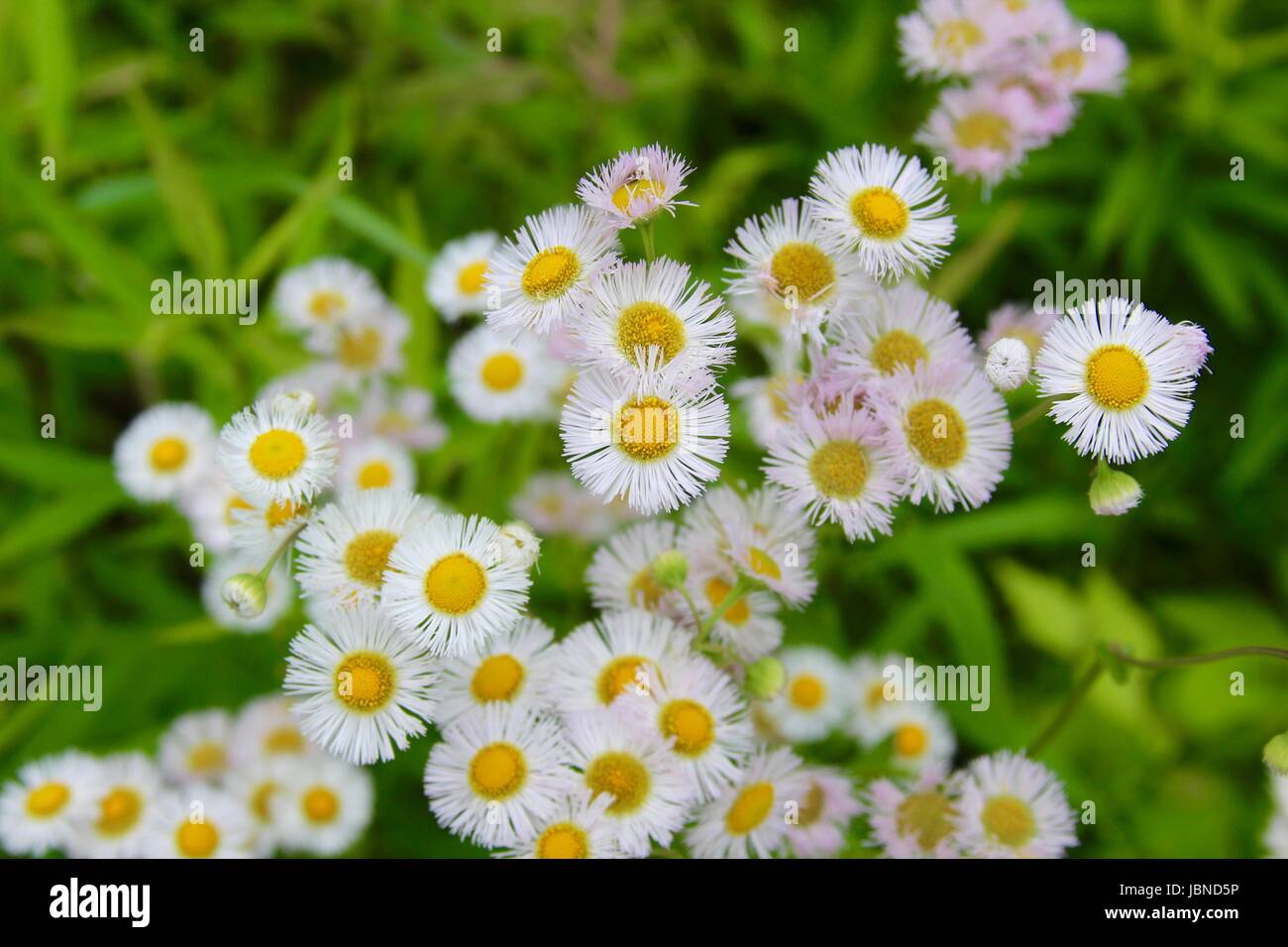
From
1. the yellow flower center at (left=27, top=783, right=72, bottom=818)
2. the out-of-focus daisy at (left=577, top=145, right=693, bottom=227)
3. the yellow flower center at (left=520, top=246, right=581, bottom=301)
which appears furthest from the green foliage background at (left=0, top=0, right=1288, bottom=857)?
the out-of-focus daisy at (left=577, top=145, right=693, bottom=227)

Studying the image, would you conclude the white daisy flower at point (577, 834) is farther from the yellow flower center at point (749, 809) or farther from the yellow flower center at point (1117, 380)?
the yellow flower center at point (1117, 380)

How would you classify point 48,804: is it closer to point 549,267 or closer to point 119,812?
point 119,812

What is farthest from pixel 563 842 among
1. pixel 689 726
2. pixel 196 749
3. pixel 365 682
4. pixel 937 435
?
pixel 196 749

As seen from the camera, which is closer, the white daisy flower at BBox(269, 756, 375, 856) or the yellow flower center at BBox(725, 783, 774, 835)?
the yellow flower center at BBox(725, 783, 774, 835)

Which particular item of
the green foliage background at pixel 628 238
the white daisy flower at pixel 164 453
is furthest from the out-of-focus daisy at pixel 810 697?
the white daisy flower at pixel 164 453

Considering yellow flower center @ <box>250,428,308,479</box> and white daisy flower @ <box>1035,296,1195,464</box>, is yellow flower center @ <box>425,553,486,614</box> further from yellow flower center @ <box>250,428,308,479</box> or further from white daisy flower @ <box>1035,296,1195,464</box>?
white daisy flower @ <box>1035,296,1195,464</box>
